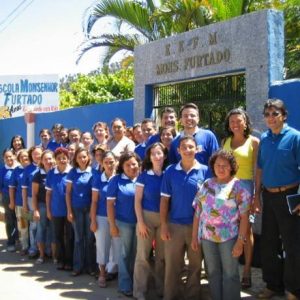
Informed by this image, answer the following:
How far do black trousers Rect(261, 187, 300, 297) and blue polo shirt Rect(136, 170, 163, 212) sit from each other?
1.08 metres

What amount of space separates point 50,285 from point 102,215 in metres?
1.04

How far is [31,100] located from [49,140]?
9.47m

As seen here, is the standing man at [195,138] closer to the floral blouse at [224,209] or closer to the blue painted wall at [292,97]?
the floral blouse at [224,209]

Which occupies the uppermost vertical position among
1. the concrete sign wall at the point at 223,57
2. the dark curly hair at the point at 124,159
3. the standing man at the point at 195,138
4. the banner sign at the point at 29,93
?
the banner sign at the point at 29,93

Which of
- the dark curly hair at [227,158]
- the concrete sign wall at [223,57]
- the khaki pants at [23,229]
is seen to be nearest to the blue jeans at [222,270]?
the dark curly hair at [227,158]

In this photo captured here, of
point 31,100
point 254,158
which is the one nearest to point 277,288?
point 254,158

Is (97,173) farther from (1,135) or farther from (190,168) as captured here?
(1,135)

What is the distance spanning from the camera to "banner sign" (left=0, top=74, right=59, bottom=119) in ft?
60.7

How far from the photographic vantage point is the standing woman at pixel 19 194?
27.3 ft

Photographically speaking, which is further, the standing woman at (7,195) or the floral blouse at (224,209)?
the standing woman at (7,195)

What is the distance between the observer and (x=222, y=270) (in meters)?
4.87

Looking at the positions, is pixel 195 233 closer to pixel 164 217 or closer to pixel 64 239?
pixel 164 217

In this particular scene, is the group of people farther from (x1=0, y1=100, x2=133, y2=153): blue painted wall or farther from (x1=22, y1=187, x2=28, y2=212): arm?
(x1=0, y1=100, x2=133, y2=153): blue painted wall

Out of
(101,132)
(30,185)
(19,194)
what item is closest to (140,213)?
(101,132)
